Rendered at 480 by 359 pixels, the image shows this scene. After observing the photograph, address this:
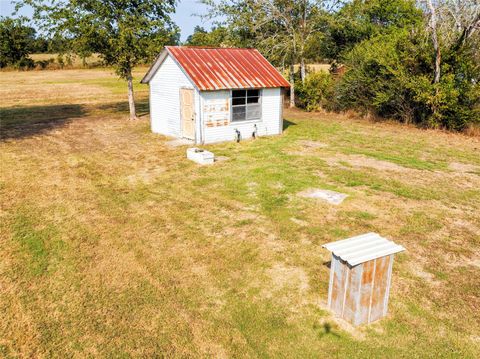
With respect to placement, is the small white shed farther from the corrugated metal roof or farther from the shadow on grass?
the corrugated metal roof

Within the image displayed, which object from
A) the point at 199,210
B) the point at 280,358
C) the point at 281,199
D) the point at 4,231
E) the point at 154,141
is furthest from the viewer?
the point at 154,141

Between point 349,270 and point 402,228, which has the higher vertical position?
point 349,270

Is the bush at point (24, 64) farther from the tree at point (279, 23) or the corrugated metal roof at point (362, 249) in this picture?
the corrugated metal roof at point (362, 249)

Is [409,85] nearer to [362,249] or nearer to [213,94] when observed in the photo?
[213,94]

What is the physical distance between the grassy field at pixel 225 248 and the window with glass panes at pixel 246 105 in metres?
2.49

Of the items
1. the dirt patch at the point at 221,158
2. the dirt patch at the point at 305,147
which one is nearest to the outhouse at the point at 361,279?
the dirt patch at the point at 221,158

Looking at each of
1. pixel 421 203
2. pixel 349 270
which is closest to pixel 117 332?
pixel 349 270

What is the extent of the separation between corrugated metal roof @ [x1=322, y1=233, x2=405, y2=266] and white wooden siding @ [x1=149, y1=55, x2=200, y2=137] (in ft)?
39.1

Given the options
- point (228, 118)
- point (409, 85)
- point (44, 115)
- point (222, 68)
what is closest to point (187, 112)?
point (228, 118)

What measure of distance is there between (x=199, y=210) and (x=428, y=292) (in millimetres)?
5510

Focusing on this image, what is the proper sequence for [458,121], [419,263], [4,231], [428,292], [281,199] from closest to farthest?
[428,292] → [419,263] → [4,231] → [281,199] → [458,121]

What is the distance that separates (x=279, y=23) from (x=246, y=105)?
12545 mm

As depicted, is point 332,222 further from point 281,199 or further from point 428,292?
point 428,292

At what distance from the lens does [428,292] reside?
650 centimetres
